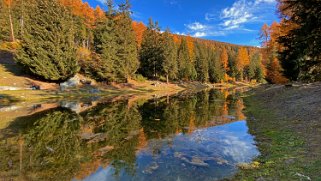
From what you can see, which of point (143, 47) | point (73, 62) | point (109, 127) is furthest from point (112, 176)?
point (143, 47)

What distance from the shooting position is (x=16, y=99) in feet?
93.1

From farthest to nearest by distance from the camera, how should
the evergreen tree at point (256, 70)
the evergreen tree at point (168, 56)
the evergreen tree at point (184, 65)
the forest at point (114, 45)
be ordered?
the evergreen tree at point (256, 70)
the evergreen tree at point (184, 65)
the evergreen tree at point (168, 56)
the forest at point (114, 45)

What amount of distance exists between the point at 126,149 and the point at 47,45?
109 feet

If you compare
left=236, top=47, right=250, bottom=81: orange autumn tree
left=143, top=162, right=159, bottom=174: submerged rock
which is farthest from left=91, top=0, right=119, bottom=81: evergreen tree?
left=236, top=47, right=250, bottom=81: orange autumn tree

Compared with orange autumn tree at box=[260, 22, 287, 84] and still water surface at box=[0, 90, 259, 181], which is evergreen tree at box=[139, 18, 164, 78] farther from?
still water surface at box=[0, 90, 259, 181]

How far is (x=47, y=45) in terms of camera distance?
37312 millimetres

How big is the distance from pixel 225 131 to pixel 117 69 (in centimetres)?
3610

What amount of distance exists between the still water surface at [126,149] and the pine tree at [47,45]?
22.3 m

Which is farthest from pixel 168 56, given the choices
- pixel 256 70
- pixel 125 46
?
pixel 256 70

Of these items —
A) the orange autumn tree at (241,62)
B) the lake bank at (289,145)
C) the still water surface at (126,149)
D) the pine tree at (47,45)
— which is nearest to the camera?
the lake bank at (289,145)

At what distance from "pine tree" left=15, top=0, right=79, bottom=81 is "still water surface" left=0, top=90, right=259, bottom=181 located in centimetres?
2234

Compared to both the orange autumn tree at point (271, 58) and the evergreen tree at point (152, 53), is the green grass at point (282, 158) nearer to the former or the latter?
the orange autumn tree at point (271, 58)

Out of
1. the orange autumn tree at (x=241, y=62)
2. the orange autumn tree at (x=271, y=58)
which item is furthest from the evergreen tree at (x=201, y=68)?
the orange autumn tree at (x=271, y=58)

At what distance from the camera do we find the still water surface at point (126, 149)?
768 centimetres
